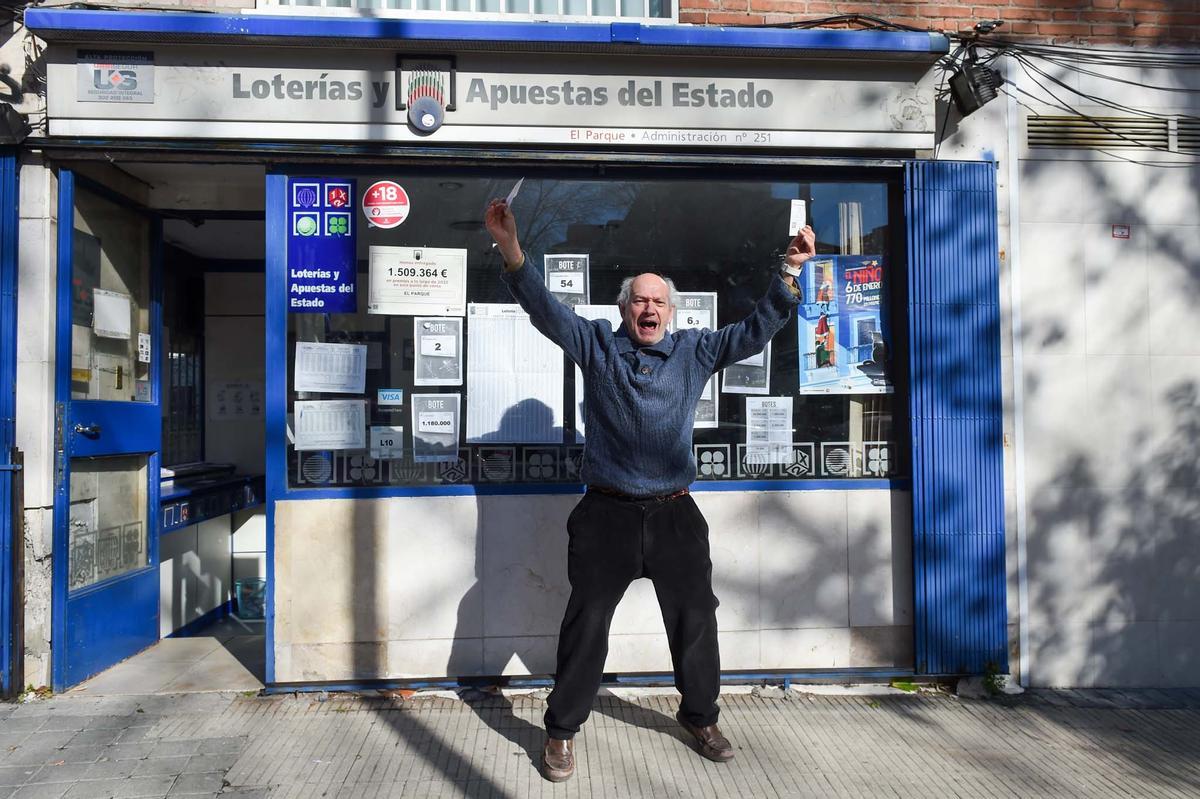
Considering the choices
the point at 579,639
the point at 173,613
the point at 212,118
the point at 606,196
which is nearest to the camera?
the point at 579,639

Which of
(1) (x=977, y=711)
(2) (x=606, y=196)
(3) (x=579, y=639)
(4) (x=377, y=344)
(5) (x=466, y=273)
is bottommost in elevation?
(1) (x=977, y=711)

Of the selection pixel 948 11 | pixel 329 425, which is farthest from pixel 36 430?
pixel 948 11

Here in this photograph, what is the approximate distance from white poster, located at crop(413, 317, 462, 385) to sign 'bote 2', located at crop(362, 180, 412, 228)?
549mm

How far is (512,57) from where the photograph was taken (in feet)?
14.2

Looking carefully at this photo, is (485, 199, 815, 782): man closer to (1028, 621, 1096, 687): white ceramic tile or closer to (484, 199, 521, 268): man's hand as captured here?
(484, 199, 521, 268): man's hand

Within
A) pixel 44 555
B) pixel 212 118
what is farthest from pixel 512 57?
pixel 44 555

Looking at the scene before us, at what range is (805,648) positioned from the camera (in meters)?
4.55

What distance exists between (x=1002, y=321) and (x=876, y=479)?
1111 millimetres

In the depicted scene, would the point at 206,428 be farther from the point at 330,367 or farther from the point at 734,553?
the point at 734,553

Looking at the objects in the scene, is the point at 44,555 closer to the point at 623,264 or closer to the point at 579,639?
the point at 579,639

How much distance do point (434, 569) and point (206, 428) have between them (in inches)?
135

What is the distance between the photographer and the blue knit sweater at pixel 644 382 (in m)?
3.48

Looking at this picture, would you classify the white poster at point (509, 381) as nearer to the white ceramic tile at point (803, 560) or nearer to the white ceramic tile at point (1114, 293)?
the white ceramic tile at point (803, 560)

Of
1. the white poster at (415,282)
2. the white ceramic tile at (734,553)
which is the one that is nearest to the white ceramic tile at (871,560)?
the white ceramic tile at (734,553)
